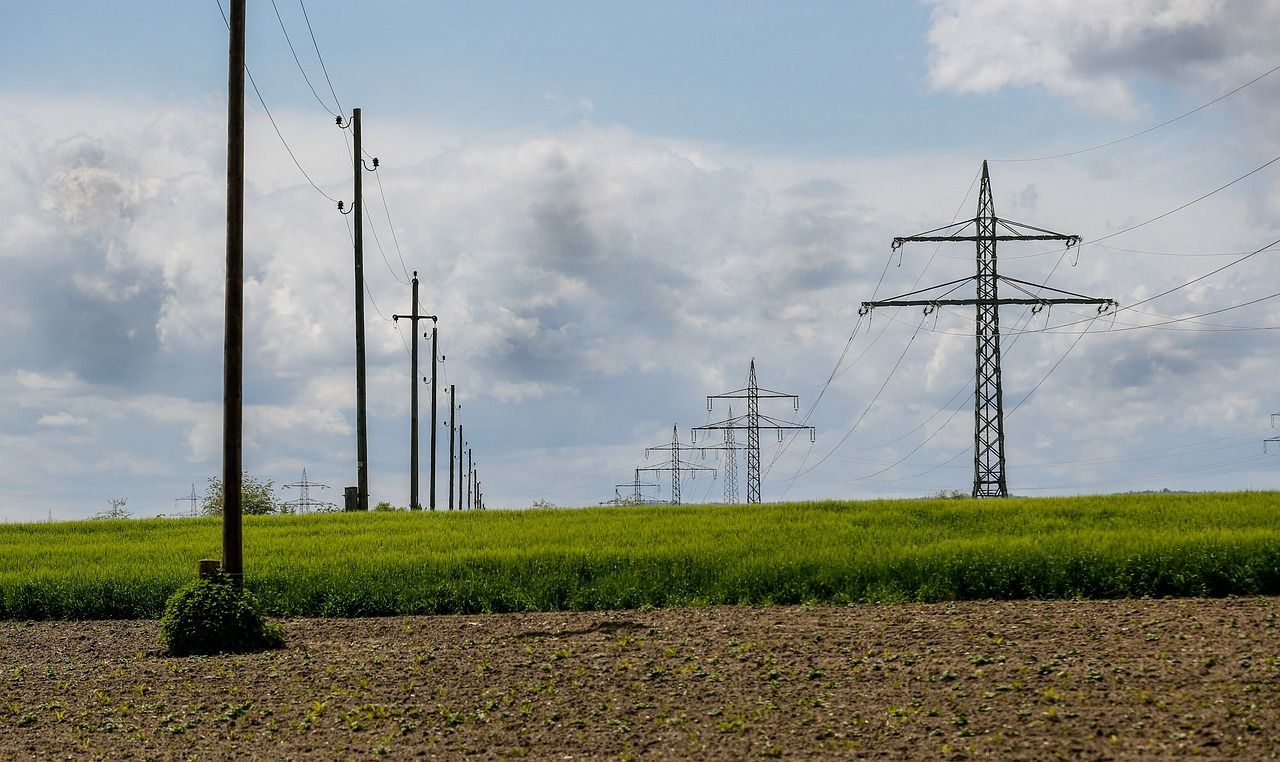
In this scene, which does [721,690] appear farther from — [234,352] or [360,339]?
[360,339]

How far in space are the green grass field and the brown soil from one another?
2.13 meters

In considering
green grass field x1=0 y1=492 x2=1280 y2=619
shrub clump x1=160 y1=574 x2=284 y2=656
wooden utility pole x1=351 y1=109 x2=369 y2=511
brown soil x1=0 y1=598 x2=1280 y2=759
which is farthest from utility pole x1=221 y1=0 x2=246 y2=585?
wooden utility pole x1=351 y1=109 x2=369 y2=511

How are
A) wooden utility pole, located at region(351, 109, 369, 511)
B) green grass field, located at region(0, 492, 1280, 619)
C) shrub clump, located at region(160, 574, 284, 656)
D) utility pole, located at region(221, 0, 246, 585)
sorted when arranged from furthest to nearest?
wooden utility pole, located at region(351, 109, 369, 511) → green grass field, located at region(0, 492, 1280, 619) → utility pole, located at region(221, 0, 246, 585) → shrub clump, located at region(160, 574, 284, 656)

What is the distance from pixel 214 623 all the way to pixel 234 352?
388 centimetres

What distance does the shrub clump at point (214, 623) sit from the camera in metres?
16.9

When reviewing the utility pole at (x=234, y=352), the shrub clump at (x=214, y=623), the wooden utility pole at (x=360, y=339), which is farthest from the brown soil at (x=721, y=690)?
the wooden utility pole at (x=360, y=339)

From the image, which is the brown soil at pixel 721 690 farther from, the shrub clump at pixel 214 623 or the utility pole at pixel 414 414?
the utility pole at pixel 414 414

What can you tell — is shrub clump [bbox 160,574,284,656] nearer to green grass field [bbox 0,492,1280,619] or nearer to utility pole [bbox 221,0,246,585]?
utility pole [bbox 221,0,246,585]

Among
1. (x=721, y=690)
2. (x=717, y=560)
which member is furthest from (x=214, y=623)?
(x=717, y=560)

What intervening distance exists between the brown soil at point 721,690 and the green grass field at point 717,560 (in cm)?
213

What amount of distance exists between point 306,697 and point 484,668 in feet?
6.51

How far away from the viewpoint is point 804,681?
41.8 ft

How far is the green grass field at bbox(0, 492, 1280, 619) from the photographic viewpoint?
19297mm

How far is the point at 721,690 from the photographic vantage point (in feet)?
41.2
